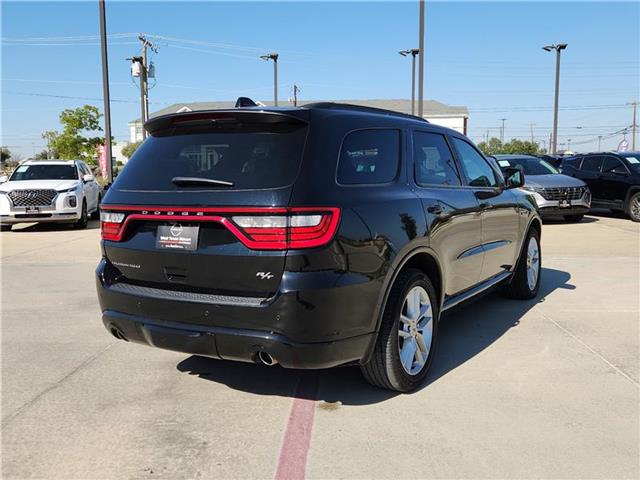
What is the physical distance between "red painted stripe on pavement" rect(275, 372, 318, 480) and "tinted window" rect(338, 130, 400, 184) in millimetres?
1426

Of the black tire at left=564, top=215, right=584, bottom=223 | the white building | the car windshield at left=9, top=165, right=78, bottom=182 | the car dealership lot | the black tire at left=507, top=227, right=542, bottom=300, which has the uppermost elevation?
the white building

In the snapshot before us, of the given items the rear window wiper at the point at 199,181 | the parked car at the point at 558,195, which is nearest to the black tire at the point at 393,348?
the rear window wiper at the point at 199,181

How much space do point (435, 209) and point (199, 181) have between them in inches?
66.3

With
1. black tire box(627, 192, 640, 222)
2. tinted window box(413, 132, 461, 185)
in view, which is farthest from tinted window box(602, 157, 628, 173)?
tinted window box(413, 132, 461, 185)

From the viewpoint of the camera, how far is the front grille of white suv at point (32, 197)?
1329 cm

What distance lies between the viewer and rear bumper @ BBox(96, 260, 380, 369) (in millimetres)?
3000

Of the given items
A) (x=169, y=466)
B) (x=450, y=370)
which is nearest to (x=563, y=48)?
(x=450, y=370)

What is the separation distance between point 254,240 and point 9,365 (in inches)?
103

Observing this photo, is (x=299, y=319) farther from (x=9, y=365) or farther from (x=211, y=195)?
(x=9, y=365)

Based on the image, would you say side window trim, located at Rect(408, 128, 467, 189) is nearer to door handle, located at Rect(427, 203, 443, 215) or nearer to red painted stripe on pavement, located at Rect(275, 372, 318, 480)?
door handle, located at Rect(427, 203, 443, 215)

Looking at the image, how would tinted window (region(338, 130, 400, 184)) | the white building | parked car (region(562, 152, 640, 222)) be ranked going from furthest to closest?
the white building → parked car (region(562, 152, 640, 222)) → tinted window (region(338, 130, 400, 184))

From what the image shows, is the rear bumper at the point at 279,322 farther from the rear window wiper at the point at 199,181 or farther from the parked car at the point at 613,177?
the parked car at the point at 613,177

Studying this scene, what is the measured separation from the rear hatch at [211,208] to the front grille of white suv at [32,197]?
428 inches

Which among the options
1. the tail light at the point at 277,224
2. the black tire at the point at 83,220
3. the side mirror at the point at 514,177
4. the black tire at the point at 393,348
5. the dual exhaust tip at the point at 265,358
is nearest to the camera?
the tail light at the point at 277,224
